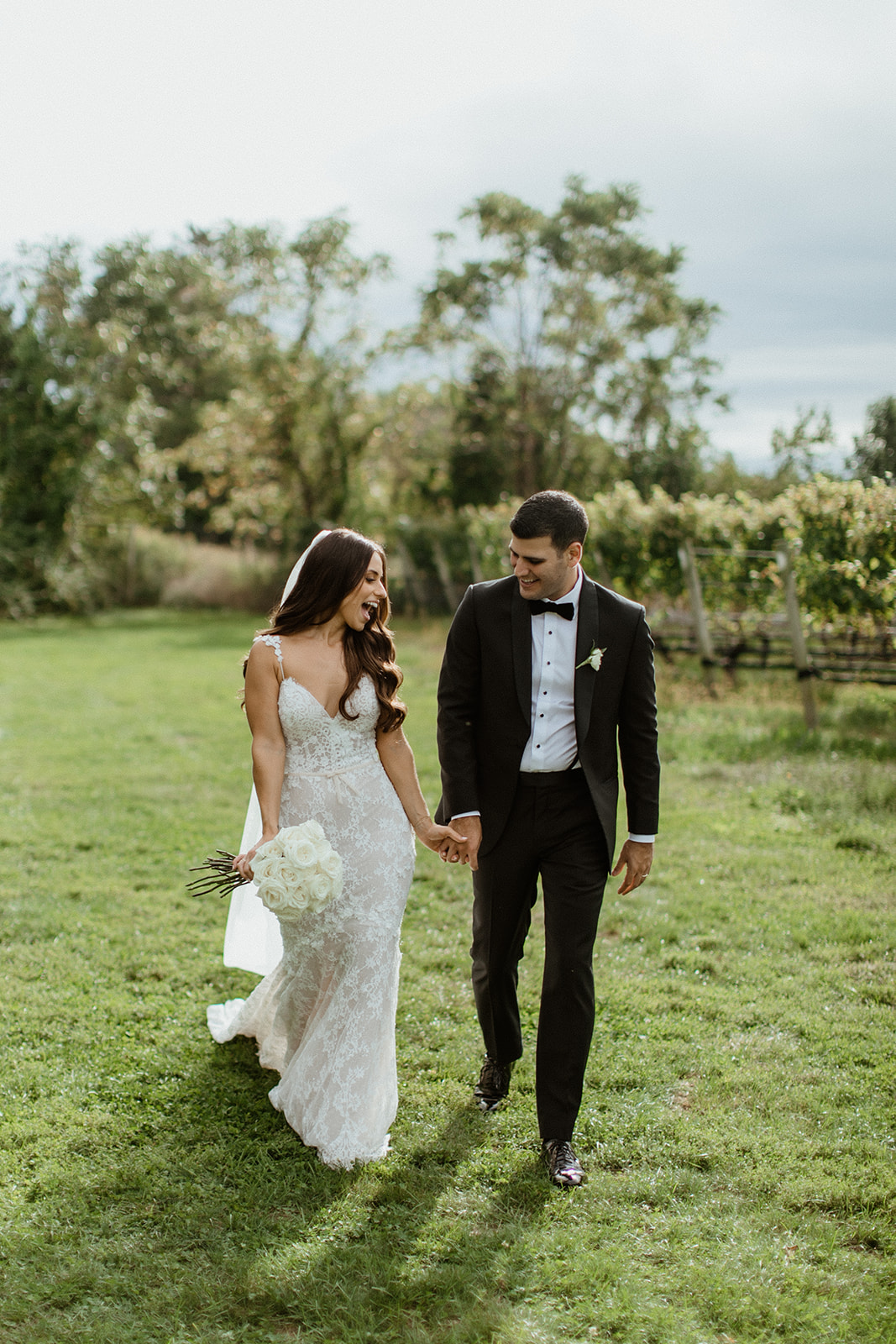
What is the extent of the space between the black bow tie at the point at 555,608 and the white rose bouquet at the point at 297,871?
3.42 feet

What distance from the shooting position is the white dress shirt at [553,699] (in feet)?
11.6

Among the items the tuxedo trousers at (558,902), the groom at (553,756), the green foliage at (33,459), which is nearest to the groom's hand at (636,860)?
the groom at (553,756)

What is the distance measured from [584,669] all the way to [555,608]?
229 millimetres

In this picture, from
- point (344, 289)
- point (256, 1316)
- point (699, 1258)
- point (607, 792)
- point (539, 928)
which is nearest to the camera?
point (256, 1316)

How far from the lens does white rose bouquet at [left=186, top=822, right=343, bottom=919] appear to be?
3299 mm

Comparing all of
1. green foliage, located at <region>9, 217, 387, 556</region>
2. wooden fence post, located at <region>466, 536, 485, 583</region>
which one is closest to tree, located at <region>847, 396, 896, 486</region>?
wooden fence post, located at <region>466, 536, 485, 583</region>

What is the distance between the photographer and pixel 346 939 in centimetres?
364

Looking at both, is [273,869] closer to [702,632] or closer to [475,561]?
[702,632]

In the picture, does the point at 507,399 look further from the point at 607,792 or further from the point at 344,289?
the point at 607,792

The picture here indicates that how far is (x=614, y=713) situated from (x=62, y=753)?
313 inches

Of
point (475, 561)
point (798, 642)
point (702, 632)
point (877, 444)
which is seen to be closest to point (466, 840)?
point (798, 642)

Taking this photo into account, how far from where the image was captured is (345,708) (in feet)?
12.2

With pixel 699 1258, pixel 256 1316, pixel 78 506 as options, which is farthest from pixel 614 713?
pixel 78 506

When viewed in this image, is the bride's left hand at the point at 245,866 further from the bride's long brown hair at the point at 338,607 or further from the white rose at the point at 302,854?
the bride's long brown hair at the point at 338,607
